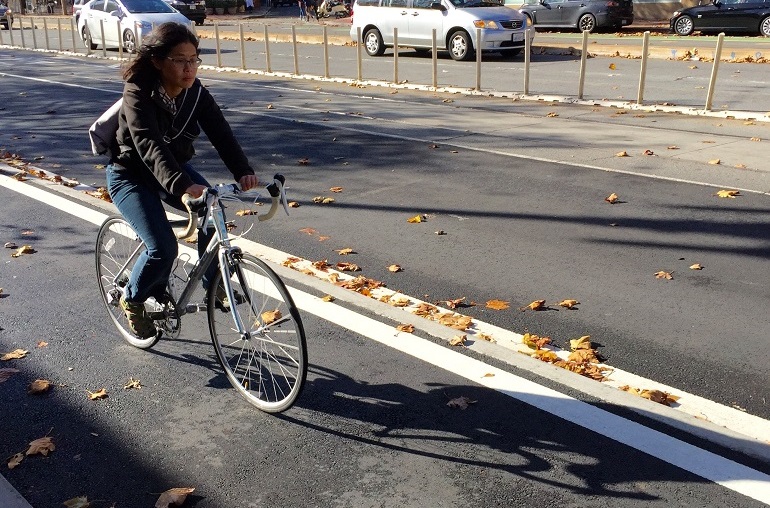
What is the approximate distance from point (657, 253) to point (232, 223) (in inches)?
144

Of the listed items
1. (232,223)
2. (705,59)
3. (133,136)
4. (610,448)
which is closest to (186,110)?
(133,136)

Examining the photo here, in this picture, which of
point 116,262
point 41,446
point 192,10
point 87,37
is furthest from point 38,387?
point 192,10

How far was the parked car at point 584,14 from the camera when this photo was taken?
28766 mm

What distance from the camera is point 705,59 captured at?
67.7 feet

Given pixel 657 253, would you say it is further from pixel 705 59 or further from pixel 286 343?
pixel 705 59

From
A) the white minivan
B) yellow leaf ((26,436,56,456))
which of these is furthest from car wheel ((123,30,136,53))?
yellow leaf ((26,436,56,456))

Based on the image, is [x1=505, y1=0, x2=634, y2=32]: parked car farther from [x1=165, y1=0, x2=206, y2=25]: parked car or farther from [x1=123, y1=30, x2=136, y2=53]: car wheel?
[x1=165, y1=0, x2=206, y2=25]: parked car

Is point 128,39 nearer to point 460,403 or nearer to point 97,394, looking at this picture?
point 97,394

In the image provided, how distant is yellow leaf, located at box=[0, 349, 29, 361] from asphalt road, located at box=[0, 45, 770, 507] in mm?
59

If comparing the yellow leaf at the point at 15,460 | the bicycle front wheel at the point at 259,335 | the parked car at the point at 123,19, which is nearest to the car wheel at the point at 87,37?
the parked car at the point at 123,19

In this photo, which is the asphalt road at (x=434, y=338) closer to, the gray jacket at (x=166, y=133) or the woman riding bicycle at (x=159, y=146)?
the woman riding bicycle at (x=159, y=146)

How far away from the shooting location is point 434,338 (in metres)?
4.91

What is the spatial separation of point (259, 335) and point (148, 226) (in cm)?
78

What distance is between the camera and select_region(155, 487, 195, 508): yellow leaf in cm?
337
